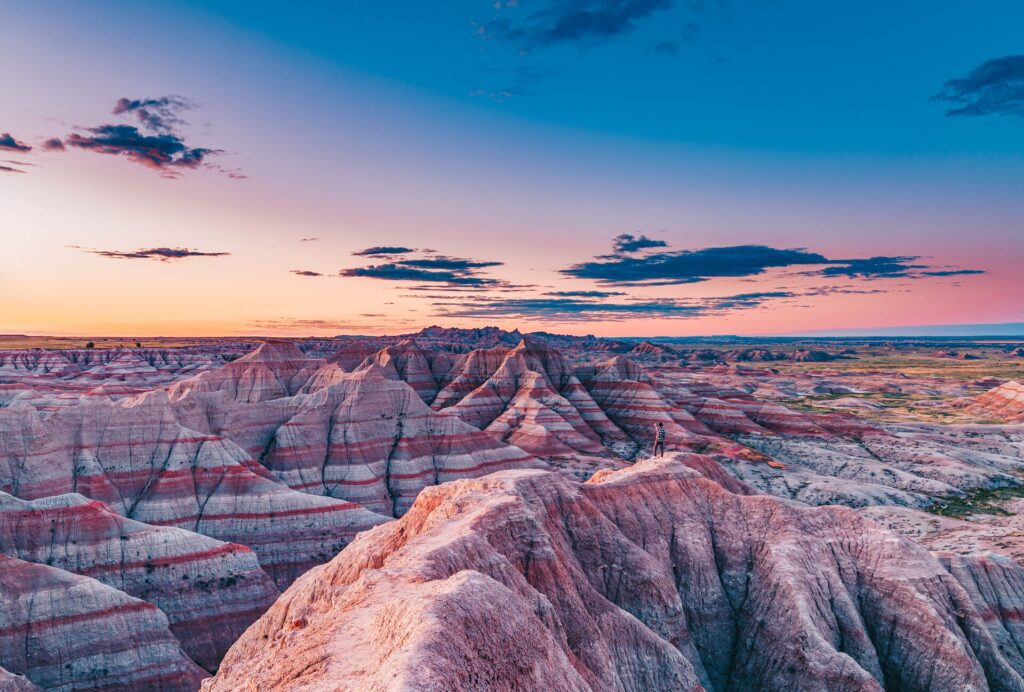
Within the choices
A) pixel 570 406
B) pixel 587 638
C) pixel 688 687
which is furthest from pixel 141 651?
pixel 570 406

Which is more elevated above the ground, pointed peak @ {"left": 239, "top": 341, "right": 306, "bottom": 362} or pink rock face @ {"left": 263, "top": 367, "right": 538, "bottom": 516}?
pointed peak @ {"left": 239, "top": 341, "right": 306, "bottom": 362}

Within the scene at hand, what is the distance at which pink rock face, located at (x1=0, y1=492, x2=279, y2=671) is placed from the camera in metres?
37.8

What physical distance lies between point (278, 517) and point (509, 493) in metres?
31.6

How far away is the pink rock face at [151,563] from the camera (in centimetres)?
3781

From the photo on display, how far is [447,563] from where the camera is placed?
19703 mm

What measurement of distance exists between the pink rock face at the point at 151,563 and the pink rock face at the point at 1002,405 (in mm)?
150565

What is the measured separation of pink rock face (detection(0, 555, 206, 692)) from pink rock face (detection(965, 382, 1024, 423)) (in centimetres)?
15513

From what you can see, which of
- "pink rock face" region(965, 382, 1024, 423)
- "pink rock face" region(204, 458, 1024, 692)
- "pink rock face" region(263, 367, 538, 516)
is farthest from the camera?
"pink rock face" region(965, 382, 1024, 423)

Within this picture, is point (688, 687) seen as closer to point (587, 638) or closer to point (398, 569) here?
point (587, 638)

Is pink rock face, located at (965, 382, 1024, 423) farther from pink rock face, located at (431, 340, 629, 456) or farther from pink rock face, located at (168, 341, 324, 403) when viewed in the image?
pink rock face, located at (168, 341, 324, 403)

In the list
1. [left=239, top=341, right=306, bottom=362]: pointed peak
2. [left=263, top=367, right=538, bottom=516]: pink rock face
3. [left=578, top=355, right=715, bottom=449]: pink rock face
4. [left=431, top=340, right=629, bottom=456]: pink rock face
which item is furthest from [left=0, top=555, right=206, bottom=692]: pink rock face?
[left=239, top=341, right=306, bottom=362]: pointed peak

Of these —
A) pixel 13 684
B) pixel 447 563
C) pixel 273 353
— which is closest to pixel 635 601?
pixel 447 563

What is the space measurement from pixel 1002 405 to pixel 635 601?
153743 mm

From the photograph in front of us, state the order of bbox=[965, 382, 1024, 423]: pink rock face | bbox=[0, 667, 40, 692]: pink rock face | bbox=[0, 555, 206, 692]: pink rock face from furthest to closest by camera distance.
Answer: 1. bbox=[965, 382, 1024, 423]: pink rock face
2. bbox=[0, 555, 206, 692]: pink rock face
3. bbox=[0, 667, 40, 692]: pink rock face
